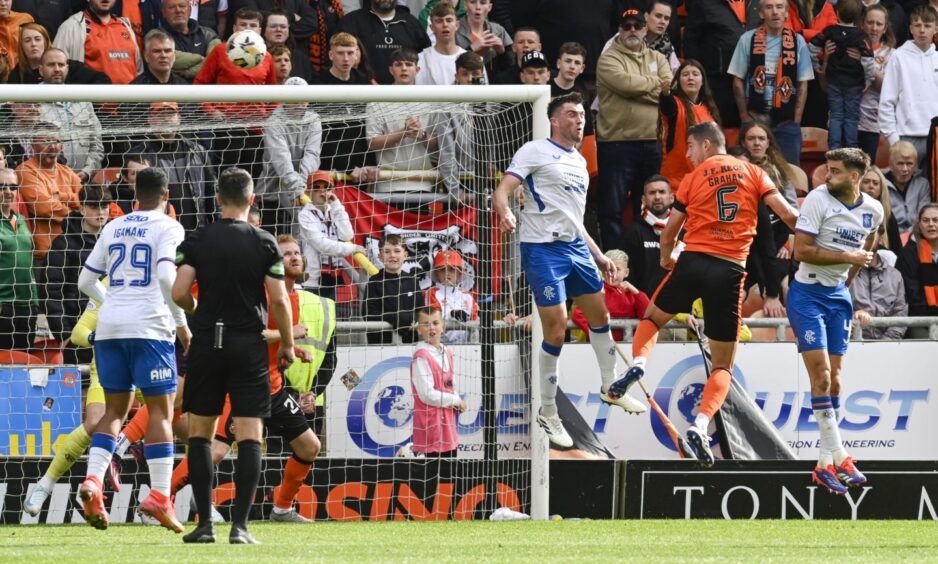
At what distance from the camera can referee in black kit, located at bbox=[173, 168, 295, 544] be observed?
8.31 metres

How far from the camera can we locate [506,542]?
8.84 m

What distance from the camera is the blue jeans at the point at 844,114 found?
51.8 ft

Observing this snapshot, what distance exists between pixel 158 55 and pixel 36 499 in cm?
458

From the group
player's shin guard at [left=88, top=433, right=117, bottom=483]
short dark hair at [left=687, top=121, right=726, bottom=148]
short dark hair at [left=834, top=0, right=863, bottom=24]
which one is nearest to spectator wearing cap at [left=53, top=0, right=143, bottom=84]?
player's shin guard at [left=88, top=433, right=117, bottom=483]

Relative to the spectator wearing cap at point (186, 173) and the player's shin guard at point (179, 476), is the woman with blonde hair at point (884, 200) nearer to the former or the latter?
the spectator wearing cap at point (186, 173)

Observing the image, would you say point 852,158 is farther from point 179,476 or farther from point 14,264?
point 14,264

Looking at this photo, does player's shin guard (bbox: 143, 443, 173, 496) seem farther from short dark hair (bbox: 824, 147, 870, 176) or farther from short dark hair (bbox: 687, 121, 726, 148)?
short dark hair (bbox: 824, 147, 870, 176)

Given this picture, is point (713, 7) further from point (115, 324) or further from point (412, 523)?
point (115, 324)

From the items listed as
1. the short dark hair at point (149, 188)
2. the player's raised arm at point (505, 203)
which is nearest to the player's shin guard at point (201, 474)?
the short dark hair at point (149, 188)


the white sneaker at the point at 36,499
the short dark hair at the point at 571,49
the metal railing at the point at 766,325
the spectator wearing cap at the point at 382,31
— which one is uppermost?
the spectator wearing cap at the point at 382,31

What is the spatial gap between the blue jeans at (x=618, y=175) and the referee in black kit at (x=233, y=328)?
6481 mm

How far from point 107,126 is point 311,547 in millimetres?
5179

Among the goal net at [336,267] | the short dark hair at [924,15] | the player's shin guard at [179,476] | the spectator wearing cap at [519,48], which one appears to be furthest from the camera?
the short dark hair at [924,15]

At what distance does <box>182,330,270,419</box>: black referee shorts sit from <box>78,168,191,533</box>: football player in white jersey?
1.97 feet
